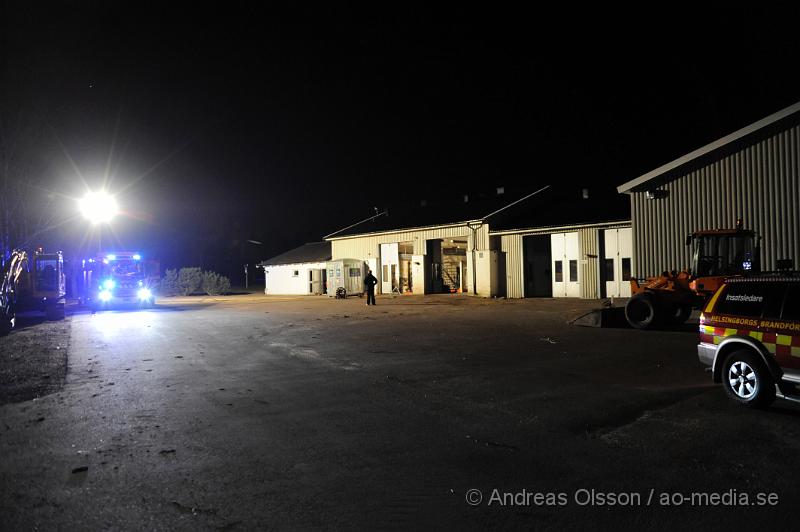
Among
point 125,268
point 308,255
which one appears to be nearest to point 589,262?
point 125,268

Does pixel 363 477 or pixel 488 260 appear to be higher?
pixel 488 260

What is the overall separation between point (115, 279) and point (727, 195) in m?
27.5

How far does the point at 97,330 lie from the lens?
18.3 metres

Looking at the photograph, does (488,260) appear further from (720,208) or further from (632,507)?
(632,507)

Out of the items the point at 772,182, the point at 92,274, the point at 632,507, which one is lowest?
the point at 632,507

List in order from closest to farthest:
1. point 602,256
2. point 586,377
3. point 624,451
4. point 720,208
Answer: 1. point 624,451
2. point 586,377
3. point 720,208
4. point 602,256

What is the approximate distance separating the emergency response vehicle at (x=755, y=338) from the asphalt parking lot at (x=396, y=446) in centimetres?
35

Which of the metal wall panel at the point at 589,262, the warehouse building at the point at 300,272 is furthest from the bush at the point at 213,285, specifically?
the metal wall panel at the point at 589,262

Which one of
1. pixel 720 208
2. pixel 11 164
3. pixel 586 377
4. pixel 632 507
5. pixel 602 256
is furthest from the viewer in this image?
pixel 602 256

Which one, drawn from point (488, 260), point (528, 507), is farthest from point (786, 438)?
point (488, 260)

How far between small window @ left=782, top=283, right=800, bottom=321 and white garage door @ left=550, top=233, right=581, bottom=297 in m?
22.3

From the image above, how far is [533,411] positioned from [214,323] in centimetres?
1531

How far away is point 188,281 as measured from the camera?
150 ft

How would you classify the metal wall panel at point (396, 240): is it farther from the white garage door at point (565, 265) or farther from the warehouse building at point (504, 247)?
the white garage door at point (565, 265)
